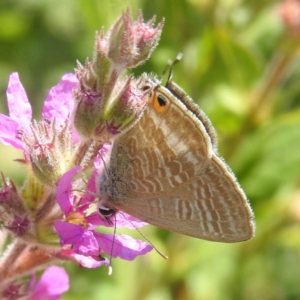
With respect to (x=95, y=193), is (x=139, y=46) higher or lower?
higher

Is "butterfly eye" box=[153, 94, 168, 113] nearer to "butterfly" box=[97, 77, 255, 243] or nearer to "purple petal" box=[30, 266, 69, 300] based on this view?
"butterfly" box=[97, 77, 255, 243]

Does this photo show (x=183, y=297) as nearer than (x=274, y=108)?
No

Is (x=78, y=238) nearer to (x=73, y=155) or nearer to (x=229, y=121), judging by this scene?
(x=73, y=155)

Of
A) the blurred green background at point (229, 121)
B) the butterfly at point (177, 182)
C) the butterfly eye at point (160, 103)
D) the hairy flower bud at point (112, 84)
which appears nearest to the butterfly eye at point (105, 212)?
the butterfly at point (177, 182)

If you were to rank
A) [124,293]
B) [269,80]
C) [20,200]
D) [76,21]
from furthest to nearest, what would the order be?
[76,21]
[124,293]
[269,80]
[20,200]

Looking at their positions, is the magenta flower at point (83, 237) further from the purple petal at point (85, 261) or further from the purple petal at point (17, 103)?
the purple petal at point (17, 103)

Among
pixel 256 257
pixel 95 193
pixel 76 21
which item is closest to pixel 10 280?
pixel 95 193

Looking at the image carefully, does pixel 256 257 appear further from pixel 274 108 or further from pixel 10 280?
pixel 10 280
